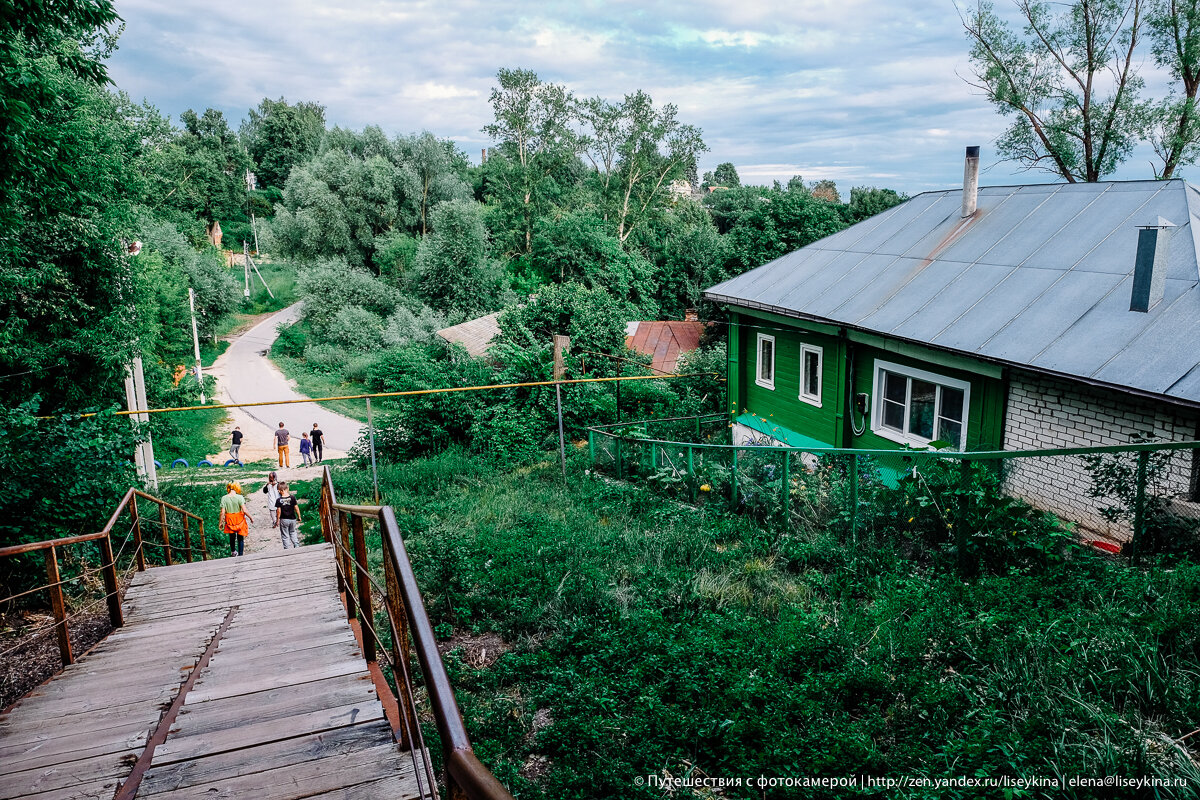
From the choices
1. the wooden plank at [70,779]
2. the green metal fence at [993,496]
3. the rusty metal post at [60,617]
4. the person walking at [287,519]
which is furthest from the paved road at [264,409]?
the wooden plank at [70,779]

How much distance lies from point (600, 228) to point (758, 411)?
24.3m

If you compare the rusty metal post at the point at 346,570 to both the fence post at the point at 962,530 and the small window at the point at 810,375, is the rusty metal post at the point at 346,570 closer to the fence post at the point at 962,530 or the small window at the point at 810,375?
the fence post at the point at 962,530

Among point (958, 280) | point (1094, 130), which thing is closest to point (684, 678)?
point (958, 280)

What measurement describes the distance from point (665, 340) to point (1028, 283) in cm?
1691

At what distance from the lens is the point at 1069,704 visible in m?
3.88

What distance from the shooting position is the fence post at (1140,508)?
6.07 meters

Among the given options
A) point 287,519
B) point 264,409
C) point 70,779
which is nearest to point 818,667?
point 70,779

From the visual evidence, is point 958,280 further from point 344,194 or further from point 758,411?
point 344,194

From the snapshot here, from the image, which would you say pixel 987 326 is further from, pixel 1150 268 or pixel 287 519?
pixel 287 519

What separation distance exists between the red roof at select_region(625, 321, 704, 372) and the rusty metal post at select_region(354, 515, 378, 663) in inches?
845

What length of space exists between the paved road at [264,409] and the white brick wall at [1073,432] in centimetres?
1581

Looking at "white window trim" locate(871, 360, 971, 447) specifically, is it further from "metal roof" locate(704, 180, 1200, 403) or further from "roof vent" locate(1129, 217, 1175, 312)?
"roof vent" locate(1129, 217, 1175, 312)

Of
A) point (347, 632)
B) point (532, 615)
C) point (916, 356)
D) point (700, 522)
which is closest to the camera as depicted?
point (347, 632)

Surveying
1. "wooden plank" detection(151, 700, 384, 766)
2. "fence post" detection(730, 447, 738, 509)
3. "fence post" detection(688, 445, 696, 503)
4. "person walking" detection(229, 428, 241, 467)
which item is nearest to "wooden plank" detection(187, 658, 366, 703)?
"wooden plank" detection(151, 700, 384, 766)
